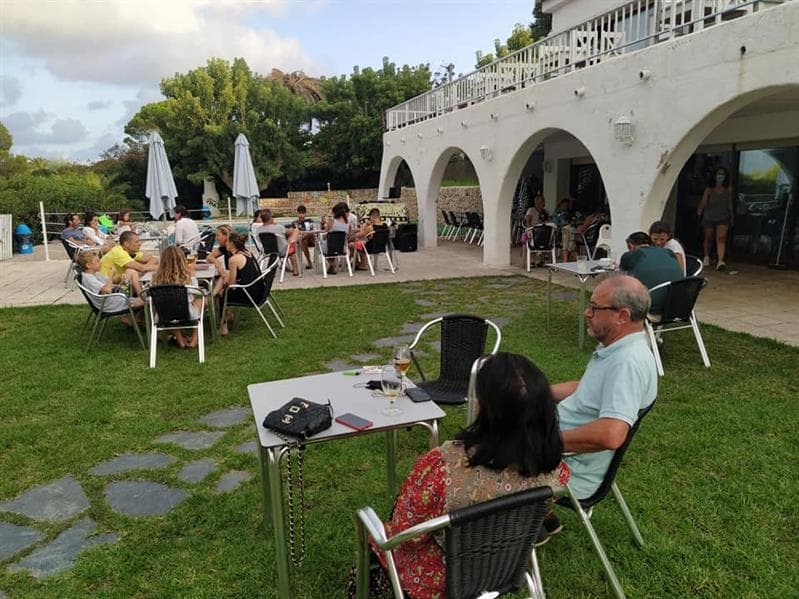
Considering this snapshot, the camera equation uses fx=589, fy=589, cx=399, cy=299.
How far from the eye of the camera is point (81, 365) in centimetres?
521

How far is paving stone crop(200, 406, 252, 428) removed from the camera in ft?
12.9

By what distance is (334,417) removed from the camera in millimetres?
2258

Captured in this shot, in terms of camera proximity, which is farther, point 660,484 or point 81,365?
point 81,365

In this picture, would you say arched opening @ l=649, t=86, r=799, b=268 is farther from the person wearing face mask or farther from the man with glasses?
the man with glasses

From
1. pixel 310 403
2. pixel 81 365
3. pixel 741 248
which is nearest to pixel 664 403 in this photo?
pixel 310 403

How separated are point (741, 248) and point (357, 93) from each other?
21575 millimetres

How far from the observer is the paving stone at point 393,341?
587cm

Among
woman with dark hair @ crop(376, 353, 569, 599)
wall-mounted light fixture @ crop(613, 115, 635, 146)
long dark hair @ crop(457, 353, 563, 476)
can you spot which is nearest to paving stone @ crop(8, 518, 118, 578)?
woman with dark hair @ crop(376, 353, 569, 599)

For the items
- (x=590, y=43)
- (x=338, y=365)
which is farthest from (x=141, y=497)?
(x=590, y=43)

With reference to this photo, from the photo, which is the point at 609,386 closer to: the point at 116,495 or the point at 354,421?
the point at 354,421

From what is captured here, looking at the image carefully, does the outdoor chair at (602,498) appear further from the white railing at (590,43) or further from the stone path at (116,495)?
the white railing at (590,43)

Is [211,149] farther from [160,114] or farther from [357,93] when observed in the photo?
[357,93]

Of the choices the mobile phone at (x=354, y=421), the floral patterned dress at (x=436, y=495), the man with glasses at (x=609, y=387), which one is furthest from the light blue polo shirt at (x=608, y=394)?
the mobile phone at (x=354, y=421)

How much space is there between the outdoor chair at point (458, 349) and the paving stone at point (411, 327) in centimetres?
274
